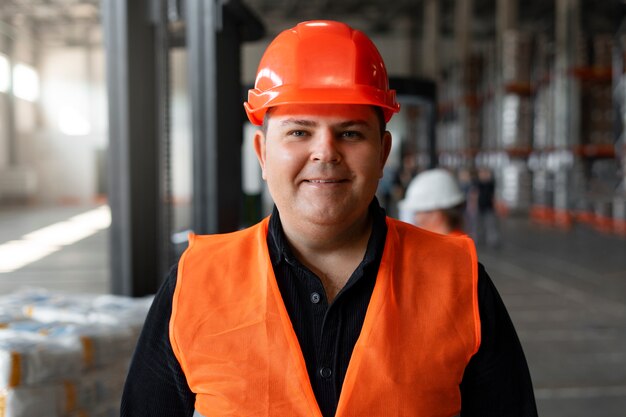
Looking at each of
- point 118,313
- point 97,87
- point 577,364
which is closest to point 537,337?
point 577,364

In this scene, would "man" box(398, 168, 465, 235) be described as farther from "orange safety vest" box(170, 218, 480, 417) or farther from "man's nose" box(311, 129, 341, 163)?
"man's nose" box(311, 129, 341, 163)

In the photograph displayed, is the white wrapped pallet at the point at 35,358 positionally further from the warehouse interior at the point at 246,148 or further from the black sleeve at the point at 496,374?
the black sleeve at the point at 496,374

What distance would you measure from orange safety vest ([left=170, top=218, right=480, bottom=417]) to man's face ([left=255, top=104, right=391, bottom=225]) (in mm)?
175

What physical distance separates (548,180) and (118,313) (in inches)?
596

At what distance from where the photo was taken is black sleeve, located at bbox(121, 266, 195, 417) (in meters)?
1.49

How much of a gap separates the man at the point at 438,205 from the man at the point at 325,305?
7.19 ft

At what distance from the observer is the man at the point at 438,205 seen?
3713 millimetres

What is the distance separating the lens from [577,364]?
541cm

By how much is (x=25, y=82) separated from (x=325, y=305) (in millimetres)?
29454

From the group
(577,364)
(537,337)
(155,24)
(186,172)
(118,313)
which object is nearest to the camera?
(118,313)

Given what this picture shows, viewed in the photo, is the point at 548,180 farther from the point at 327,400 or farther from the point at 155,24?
the point at 327,400

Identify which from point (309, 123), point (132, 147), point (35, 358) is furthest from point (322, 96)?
point (132, 147)

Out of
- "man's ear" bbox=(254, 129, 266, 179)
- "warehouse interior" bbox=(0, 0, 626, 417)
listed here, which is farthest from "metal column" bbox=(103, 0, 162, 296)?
"man's ear" bbox=(254, 129, 266, 179)

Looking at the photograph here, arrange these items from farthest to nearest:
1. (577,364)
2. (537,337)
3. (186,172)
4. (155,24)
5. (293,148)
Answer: (186,172) → (537,337) → (577,364) → (155,24) → (293,148)
